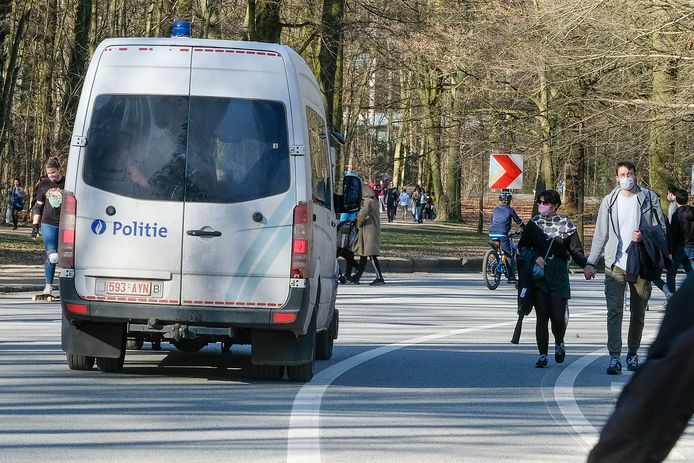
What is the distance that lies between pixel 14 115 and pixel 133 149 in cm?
3206

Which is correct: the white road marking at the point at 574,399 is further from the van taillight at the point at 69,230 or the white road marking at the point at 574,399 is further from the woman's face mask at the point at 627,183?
the van taillight at the point at 69,230

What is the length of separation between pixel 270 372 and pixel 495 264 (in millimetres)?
13882

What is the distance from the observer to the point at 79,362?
10.3m

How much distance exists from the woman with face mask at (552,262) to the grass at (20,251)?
1384cm

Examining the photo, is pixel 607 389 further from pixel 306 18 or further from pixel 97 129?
pixel 306 18

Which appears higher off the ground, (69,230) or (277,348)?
(69,230)

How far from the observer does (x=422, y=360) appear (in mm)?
12109

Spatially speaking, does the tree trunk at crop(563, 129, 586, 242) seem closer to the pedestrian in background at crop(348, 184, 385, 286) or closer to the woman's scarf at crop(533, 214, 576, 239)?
the pedestrian in background at crop(348, 184, 385, 286)

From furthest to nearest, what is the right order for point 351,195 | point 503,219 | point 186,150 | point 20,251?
point 20,251
point 503,219
point 351,195
point 186,150

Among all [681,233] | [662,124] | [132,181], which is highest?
[662,124]

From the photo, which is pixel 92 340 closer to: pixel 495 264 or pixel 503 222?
pixel 503 222

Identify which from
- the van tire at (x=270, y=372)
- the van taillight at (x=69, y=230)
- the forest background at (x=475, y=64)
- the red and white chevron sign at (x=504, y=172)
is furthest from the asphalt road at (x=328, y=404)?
the red and white chevron sign at (x=504, y=172)

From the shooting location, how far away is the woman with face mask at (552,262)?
1233 centimetres

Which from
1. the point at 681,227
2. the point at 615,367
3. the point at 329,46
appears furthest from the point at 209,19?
the point at 615,367
